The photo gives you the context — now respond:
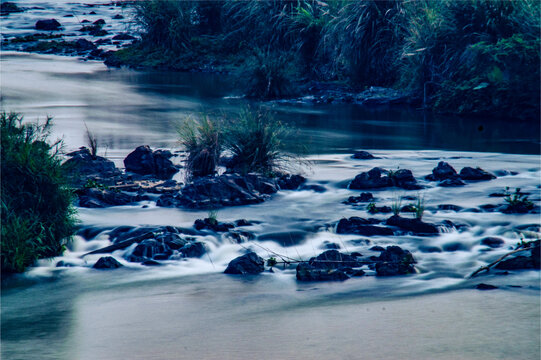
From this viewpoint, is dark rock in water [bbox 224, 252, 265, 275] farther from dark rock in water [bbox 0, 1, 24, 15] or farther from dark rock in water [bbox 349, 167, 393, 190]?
dark rock in water [bbox 0, 1, 24, 15]

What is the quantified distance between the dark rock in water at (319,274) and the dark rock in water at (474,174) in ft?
15.0

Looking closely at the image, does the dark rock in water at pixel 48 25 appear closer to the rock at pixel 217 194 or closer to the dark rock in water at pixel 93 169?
the dark rock in water at pixel 93 169

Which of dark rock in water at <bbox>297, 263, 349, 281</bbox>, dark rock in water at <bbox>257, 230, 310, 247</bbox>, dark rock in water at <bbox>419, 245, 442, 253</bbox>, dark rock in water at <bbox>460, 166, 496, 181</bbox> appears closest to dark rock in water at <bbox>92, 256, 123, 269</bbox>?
dark rock in water at <bbox>257, 230, 310, 247</bbox>

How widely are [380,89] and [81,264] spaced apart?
1462 cm

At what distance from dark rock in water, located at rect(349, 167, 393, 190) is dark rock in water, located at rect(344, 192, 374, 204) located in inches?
25.2

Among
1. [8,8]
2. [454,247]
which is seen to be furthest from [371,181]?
[8,8]

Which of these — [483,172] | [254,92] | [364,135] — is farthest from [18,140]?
[254,92]

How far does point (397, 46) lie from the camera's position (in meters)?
20.3

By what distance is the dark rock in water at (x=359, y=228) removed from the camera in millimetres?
8039

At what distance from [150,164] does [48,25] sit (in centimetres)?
3131

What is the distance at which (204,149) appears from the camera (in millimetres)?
11219

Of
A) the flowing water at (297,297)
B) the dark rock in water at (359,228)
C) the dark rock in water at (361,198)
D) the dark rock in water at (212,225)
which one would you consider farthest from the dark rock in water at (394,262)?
the dark rock in water at (361,198)

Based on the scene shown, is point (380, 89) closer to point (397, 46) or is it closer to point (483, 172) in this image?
point (397, 46)

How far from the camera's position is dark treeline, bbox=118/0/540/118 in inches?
664
